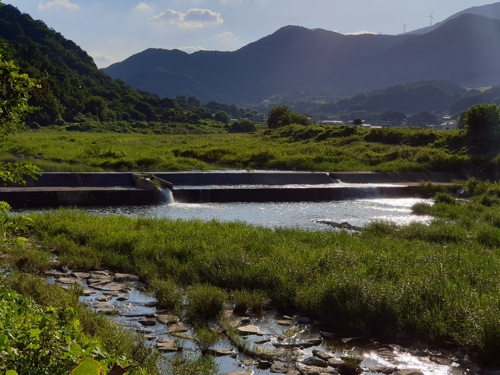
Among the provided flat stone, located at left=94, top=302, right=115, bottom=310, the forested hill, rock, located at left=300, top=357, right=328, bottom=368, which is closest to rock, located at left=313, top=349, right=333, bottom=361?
rock, located at left=300, top=357, right=328, bottom=368

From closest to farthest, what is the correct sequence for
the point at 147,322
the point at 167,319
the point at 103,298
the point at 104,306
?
the point at 147,322 < the point at 167,319 < the point at 104,306 < the point at 103,298

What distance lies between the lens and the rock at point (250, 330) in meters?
6.98

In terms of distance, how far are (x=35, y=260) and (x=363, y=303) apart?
5.25 m

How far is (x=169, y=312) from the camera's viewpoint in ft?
24.7

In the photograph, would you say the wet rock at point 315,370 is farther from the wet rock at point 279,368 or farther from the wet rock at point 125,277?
the wet rock at point 125,277

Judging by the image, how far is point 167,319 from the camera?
7.23 metres

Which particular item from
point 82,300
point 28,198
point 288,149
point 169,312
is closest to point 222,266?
point 169,312

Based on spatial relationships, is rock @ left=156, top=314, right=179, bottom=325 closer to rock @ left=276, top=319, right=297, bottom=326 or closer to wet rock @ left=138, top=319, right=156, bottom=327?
wet rock @ left=138, top=319, right=156, bottom=327

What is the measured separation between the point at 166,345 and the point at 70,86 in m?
65.3

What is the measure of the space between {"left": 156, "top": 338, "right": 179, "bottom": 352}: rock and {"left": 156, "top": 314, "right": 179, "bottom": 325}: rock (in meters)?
0.63

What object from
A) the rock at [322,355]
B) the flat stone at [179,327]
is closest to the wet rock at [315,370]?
the rock at [322,355]

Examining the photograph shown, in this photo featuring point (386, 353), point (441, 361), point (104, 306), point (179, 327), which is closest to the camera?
point (441, 361)

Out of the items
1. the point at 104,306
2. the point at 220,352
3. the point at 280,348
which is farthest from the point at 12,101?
the point at 280,348

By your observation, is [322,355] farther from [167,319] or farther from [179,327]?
[167,319]
